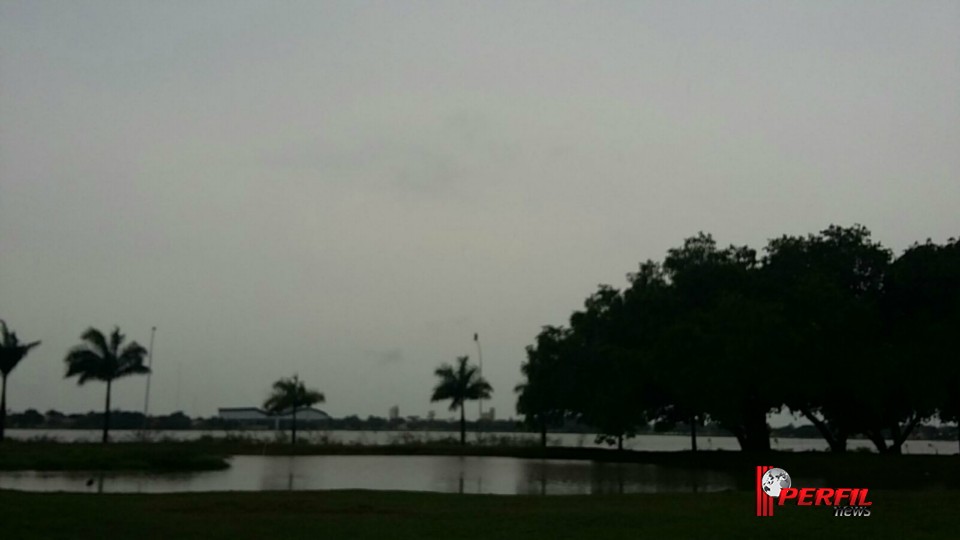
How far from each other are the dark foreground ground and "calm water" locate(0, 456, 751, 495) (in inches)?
263

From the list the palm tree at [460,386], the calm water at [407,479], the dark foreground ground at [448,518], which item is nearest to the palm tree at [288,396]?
the palm tree at [460,386]

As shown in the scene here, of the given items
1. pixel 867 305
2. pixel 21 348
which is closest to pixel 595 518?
pixel 867 305

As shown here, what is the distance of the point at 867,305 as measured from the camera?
138 ft

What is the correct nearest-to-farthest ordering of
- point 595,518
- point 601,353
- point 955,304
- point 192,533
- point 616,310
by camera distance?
point 192,533 → point 595,518 → point 955,304 → point 601,353 → point 616,310

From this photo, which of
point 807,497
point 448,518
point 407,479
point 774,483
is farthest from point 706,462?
point 448,518

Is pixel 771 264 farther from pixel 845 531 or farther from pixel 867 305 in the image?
pixel 845 531

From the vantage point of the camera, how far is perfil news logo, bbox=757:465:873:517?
16.9 meters

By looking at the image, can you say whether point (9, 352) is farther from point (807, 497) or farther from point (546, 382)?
point (807, 497)

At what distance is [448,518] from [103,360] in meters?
46.6

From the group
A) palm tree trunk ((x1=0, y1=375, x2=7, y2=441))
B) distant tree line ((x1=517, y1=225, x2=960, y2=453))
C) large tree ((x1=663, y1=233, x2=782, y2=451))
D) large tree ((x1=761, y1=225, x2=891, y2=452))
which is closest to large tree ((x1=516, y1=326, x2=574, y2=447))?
distant tree line ((x1=517, y1=225, x2=960, y2=453))

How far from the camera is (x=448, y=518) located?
54.9 ft

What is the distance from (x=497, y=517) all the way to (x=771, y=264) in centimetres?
3752

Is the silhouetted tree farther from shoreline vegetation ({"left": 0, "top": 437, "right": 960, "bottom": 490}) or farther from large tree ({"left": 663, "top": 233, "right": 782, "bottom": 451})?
large tree ({"left": 663, "top": 233, "right": 782, "bottom": 451})

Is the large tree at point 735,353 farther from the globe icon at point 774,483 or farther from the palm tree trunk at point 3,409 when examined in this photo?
the palm tree trunk at point 3,409
